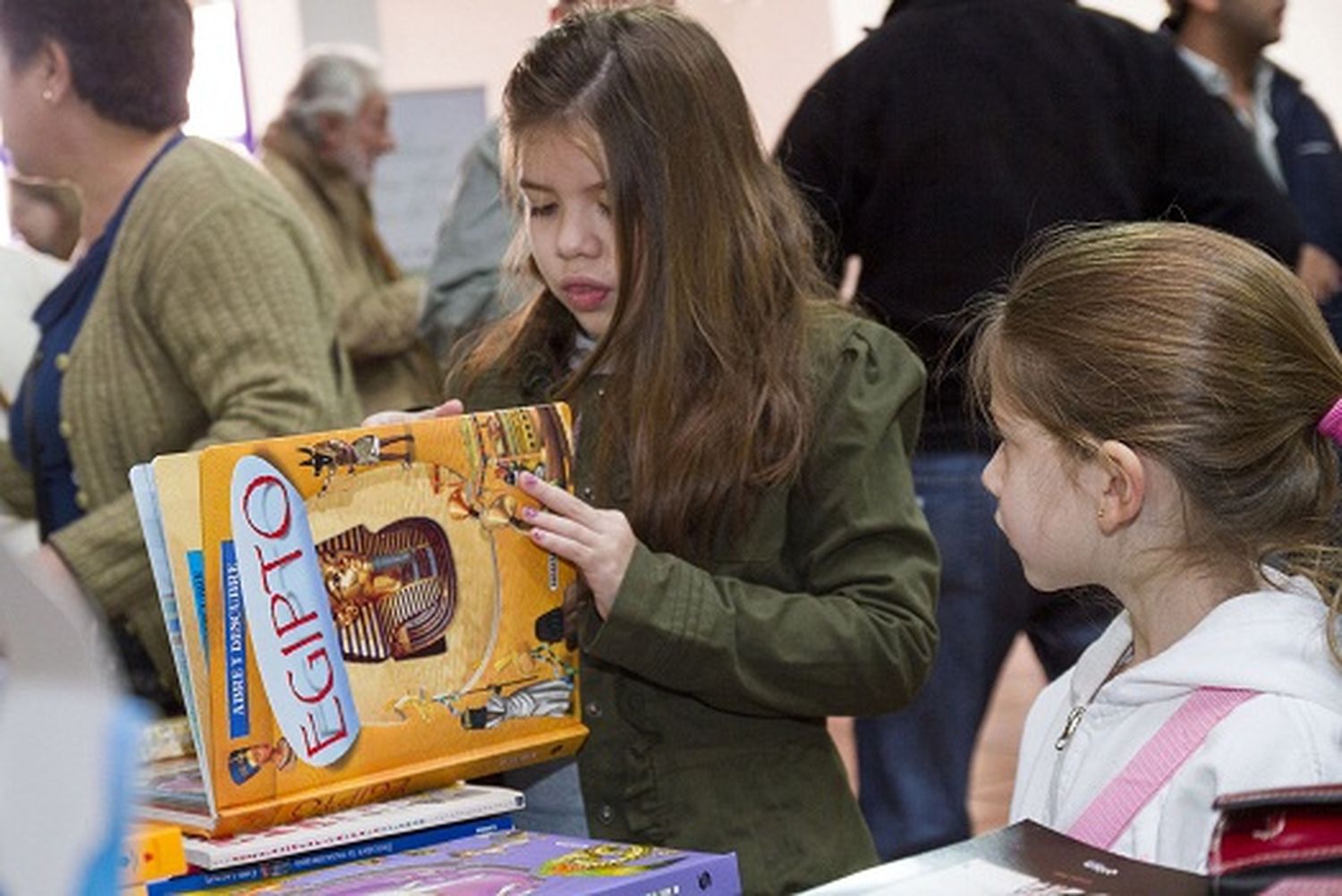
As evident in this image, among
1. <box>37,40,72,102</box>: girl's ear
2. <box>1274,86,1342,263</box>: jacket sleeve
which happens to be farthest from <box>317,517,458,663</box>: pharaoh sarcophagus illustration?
<box>1274,86,1342,263</box>: jacket sleeve

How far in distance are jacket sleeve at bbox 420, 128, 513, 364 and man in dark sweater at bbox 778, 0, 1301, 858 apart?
74 cm

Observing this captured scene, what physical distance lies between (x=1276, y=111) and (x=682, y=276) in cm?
214

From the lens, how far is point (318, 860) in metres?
1.48

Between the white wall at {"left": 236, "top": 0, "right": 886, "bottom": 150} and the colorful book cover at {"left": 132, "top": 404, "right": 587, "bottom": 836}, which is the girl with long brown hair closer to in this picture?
the colorful book cover at {"left": 132, "top": 404, "right": 587, "bottom": 836}

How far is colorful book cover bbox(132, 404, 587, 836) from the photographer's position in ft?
4.80

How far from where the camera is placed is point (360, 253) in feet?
14.0

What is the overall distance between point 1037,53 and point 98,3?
1.28 m

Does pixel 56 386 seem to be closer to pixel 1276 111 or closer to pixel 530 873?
pixel 530 873

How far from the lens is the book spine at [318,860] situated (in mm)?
1444

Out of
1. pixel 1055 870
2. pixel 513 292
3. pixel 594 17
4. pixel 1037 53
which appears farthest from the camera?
pixel 1037 53

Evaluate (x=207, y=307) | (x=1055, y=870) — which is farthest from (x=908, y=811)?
(x=1055, y=870)

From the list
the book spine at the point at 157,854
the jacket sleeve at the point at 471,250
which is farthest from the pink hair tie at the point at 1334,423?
the jacket sleeve at the point at 471,250

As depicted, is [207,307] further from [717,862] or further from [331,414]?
[717,862]

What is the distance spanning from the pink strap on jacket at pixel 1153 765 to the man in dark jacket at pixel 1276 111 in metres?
2.11
